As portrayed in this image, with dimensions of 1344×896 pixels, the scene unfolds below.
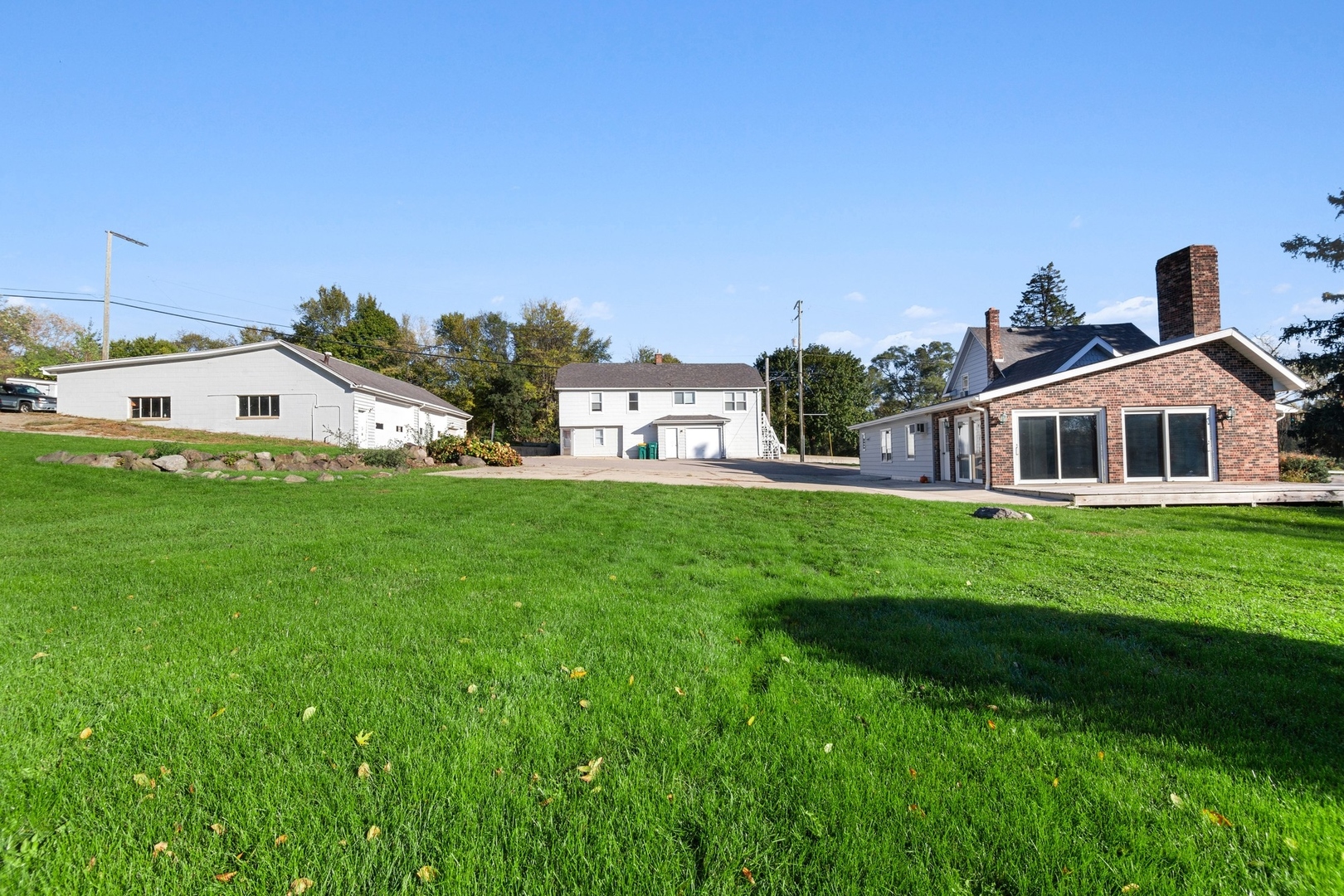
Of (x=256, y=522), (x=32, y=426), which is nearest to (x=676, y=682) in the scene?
(x=256, y=522)

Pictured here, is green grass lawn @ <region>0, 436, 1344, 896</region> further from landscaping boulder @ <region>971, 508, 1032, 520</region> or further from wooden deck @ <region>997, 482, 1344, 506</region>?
wooden deck @ <region>997, 482, 1344, 506</region>

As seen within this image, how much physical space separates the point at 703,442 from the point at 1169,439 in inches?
993

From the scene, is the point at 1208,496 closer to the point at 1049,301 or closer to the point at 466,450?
the point at 466,450

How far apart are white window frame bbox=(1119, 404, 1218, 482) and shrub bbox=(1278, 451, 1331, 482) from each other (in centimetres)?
521

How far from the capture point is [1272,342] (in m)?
40.3

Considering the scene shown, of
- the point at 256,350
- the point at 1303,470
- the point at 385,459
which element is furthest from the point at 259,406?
the point at 1303,470

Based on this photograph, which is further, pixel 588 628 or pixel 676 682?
pixel 588 628

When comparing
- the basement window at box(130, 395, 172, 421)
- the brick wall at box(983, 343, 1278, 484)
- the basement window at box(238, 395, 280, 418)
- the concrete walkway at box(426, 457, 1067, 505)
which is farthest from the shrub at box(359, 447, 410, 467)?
the brick wall at box(983, 343, 1278, 484)

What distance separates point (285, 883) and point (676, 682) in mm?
1874

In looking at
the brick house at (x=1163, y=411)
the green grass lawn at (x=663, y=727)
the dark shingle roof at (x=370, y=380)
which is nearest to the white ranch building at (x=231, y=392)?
the dark shingle roof at (x=370, y=380)

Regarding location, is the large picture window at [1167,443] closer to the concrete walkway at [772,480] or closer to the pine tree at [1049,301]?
the concrete walkway at [772,480]

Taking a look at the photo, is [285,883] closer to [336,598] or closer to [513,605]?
[513,605]

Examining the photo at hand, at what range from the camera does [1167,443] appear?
1669 cm

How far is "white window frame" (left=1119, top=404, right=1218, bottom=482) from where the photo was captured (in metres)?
16.7
